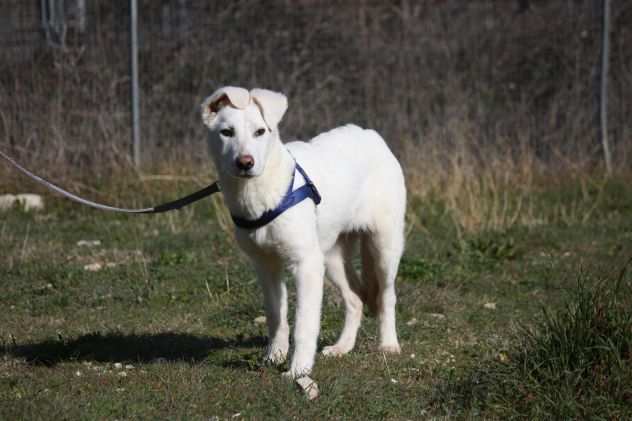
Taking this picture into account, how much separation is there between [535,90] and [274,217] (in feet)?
27.0

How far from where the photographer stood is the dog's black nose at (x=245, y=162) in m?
4.07

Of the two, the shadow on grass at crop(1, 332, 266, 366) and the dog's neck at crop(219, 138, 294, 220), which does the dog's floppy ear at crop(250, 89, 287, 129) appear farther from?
the shadow on grass at crop(1, 332, 266, 366)

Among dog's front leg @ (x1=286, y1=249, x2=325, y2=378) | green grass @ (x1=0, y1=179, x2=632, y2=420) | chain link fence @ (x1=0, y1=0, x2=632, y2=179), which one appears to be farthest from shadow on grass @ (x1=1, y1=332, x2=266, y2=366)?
chain link fence @ (x1=0, y1=0, x2=632, y2=179)

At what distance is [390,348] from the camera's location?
5.11 meters

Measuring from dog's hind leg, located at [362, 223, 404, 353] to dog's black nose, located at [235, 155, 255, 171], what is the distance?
51.9 inches

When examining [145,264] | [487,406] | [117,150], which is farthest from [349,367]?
[117,150]

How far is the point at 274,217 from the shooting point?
170 inches

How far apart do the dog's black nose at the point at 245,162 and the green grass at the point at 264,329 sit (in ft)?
3.28

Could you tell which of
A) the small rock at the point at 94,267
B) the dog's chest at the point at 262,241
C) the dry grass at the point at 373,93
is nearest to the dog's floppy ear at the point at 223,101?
the dog's chest at the point at 262,241

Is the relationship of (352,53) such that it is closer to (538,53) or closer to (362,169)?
(538,53)

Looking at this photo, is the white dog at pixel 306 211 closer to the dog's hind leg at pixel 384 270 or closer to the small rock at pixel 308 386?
the dog's hind leg at pixel 384 270

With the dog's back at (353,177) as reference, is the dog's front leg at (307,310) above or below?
below

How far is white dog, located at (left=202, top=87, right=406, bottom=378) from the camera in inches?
169

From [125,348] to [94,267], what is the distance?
1929mm
